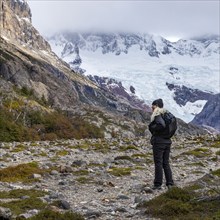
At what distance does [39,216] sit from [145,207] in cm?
383

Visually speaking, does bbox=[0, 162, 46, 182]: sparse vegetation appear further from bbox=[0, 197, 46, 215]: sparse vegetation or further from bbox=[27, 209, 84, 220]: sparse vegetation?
bbox=[27, 209, 84, 220]: sparse vegetation

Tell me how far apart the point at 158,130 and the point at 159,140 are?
1.54 feet

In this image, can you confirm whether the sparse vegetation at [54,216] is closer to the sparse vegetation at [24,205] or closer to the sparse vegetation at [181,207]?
the sparse vegetation at [24,205]

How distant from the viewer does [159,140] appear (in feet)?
62.0

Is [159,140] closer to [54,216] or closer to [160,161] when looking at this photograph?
[160,161]

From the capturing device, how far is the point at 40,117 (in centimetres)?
10656

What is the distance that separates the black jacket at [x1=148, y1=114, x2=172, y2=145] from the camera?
1858cm

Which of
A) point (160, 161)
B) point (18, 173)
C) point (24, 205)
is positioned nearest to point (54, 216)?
point (24, 205)

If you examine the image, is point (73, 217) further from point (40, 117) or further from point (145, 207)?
point (40, 117)

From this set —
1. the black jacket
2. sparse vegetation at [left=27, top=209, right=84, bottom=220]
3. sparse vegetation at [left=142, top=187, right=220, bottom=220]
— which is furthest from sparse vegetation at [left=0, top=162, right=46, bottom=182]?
sparse vegetation at [left=27, top=209, right=84, bottom=220]

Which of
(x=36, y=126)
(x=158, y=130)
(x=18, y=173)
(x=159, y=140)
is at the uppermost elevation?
(x=158, y=130)

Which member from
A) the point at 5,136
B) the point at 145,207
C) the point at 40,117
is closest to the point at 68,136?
the point at 40,117

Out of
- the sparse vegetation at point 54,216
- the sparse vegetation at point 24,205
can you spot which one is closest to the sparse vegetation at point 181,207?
the sparse vegetation at point 54,216

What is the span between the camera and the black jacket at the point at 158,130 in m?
18.6
